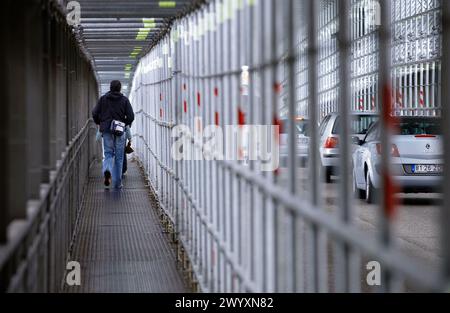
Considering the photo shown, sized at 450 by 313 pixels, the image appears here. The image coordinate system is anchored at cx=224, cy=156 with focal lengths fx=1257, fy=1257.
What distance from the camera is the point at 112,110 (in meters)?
17.4

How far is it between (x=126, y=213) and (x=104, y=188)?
4.15 meters

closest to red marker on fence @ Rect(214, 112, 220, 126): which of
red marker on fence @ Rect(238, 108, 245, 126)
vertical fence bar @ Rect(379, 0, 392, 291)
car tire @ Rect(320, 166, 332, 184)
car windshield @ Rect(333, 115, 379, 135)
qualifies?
red marker on fence @ Rect(238, 108, 245, 126)

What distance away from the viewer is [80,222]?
13594 mm

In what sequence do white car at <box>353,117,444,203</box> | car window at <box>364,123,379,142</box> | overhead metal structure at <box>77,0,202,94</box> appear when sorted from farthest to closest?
car window at <box>364,123,379,142</box>
white car at <box>353,117,444,203</box>
overhead metal structure at <box>77,0,202,94</box>

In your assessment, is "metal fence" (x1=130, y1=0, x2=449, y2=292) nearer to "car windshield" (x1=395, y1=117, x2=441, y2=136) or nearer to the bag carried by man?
the bag carried by man

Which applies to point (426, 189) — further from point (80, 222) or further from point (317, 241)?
point (317, 241)

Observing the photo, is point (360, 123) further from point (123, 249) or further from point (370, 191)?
point (123, 249)

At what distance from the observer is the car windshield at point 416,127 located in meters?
17.5

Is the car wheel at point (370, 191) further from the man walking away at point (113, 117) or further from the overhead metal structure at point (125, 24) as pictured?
the overhead metal structure at point (125, 24)

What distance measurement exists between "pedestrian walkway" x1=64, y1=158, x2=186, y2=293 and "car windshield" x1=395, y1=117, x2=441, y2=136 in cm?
370

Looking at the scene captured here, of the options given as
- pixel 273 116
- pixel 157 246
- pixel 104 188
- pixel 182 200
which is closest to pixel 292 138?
pixel 273 116

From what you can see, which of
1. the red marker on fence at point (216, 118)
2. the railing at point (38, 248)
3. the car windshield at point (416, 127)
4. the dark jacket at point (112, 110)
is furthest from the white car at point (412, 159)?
the red marker on fence at point (216, 118)

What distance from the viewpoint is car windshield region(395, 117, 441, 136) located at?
1750 cm

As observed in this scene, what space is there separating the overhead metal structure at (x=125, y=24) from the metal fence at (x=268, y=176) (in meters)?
0.30
